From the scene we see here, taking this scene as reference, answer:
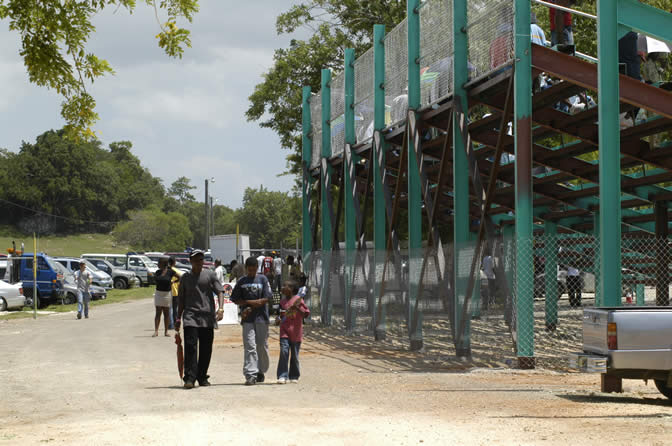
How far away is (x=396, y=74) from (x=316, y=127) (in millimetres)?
7269

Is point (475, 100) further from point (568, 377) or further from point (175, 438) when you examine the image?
point (175, 438)

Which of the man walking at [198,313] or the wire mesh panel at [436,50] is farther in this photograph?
the wire mesh panel at [436,50]

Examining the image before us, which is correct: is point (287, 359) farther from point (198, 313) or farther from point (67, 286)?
point (67, 286)

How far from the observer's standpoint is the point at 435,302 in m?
16.8

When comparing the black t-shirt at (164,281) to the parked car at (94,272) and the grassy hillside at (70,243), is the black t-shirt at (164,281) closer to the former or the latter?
the parked car at (94,272)

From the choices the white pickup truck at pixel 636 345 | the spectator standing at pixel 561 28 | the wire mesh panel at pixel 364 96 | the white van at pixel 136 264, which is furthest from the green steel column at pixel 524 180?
the white van at pixel 136 264

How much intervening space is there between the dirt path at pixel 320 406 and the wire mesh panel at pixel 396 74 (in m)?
5.06

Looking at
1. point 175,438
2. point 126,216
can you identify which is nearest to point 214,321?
point 175,438

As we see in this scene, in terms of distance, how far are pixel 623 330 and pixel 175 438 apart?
463cm

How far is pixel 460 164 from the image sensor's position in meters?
15.2

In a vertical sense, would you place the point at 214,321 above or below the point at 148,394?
above

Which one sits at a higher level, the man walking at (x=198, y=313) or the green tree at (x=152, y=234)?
the green tree at (x=152, y=234)

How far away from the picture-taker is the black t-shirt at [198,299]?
38.2 feet

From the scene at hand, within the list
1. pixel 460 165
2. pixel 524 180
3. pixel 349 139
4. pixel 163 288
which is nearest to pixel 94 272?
pixel 163 288
